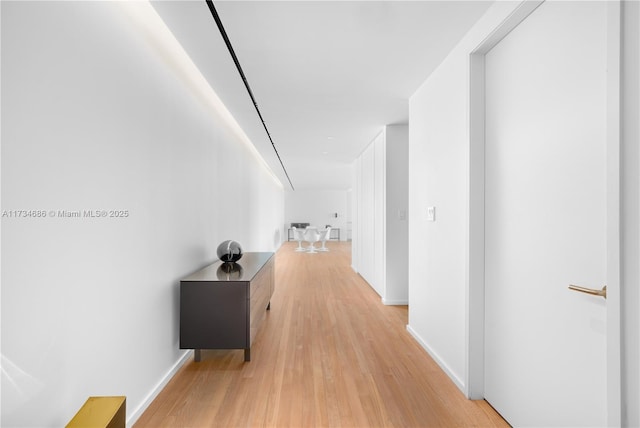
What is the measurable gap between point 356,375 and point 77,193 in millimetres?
2192

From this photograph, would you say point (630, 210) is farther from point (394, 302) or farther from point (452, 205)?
point (394, 302)

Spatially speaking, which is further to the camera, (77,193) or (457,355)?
(457,355)

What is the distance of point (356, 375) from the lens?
244 centimetres

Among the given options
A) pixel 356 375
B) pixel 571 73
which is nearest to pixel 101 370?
pixel 356 375

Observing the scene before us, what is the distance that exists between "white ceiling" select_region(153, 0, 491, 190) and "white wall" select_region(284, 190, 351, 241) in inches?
435

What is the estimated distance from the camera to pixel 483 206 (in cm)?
217

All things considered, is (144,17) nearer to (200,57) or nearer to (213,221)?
(200,57)

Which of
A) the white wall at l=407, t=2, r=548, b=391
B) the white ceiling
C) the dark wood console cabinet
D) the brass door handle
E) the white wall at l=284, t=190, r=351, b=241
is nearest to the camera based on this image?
the brass door handle

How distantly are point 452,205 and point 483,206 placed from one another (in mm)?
285

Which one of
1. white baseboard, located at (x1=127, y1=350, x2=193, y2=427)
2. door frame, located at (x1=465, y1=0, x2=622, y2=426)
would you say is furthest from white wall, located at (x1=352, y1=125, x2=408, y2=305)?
white baseboard, located at (x1=127, y1=350, x2=193, y2=427)

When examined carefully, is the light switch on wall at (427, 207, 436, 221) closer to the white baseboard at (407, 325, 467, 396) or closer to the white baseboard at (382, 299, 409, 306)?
the white baseboard at (407, 325, 467, 396)

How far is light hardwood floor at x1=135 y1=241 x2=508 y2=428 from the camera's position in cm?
193

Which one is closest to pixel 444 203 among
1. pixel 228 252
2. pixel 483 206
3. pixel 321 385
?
pixel 483 206

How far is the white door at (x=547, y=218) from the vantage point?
4.40ft
